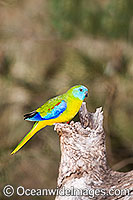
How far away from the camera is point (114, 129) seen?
219 cm

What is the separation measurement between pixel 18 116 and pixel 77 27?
88 cm

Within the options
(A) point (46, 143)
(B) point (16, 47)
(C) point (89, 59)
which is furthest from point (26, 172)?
(C) point (89, 59)

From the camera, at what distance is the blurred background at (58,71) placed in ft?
5.94

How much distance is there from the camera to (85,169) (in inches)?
48.5

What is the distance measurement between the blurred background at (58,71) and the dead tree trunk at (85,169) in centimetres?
65

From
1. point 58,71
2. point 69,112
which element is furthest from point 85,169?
point 58,71

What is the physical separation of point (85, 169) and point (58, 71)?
3.72ft

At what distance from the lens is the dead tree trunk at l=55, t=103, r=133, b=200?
117 cm

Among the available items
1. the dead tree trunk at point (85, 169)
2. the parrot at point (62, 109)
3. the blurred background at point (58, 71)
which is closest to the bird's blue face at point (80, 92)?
the parrot at point (62, 109)

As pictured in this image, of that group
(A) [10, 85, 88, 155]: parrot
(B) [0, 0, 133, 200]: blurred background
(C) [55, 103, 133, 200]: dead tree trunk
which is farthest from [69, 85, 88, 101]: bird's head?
(B) [0, 0, 133, 200]: blurred background

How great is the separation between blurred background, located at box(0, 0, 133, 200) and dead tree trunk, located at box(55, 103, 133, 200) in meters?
0.65

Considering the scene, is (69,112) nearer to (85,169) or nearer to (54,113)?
(54,113)

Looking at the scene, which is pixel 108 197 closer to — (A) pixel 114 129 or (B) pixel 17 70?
(A) pixel 114 129

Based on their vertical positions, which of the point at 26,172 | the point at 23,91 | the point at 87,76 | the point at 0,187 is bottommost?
the point at 0,187
